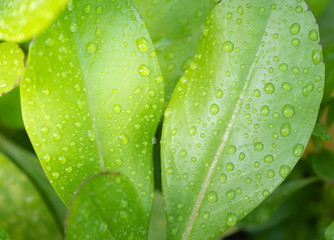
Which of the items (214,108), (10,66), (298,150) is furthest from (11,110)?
(298,150)

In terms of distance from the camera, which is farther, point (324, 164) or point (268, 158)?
point (324, 164)

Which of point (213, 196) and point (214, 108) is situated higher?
point (214, 108)

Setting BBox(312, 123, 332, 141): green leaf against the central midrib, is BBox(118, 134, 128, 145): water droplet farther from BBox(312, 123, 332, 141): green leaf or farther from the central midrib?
BBox(312, 123, 332, 141): green leaf

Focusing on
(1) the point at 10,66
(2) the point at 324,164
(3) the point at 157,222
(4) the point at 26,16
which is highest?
(4) the point at 26,16

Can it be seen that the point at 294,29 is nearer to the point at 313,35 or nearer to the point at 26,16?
the point at 313,35

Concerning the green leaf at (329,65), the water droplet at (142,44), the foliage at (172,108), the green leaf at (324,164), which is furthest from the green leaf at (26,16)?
the green leaf at (324,164)

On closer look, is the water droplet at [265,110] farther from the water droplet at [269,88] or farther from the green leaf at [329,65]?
the green leaf at [329,65]
